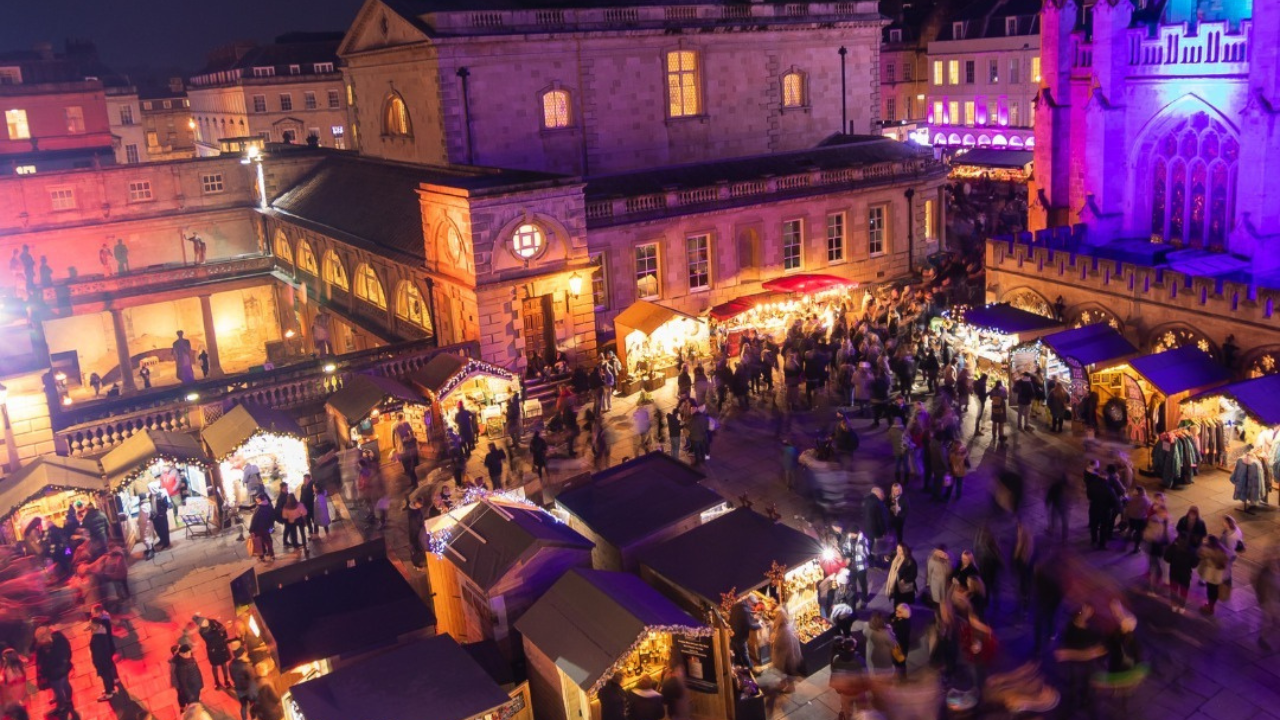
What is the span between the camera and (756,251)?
3319 centimetres

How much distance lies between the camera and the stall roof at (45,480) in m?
18.4

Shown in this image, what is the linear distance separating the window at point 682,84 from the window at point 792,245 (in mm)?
6601

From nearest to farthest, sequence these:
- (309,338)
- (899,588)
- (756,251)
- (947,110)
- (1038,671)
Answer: (1038,671)
(899,588)
(756,251)
(309,338)
(947,110)

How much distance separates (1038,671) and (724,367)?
44.0 ft

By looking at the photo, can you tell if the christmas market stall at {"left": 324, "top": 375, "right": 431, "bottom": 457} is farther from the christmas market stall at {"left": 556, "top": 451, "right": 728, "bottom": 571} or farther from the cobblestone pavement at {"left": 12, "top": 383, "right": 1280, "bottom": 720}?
the christmas market stall at {"left": 556, "top": 451, "right": 728, "bottom": 571}

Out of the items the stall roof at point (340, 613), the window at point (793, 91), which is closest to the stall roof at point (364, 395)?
the stall roof at point (340, 613)

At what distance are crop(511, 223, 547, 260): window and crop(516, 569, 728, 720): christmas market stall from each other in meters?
15.7

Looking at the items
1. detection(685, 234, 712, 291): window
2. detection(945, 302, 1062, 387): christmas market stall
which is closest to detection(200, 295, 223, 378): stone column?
detection(685, 234, 712, 291): window

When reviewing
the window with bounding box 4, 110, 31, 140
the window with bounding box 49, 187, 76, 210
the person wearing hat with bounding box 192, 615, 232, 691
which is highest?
the window with bounding box 4, 110, 31, 140

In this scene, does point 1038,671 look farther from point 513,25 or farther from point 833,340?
point 513,25

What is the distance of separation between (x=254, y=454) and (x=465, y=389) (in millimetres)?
5269

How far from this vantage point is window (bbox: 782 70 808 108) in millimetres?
39750

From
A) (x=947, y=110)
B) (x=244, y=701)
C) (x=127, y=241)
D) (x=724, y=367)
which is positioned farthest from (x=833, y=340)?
(x=947, y=110)

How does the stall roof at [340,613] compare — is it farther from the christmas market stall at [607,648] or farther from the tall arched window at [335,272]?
the tall arched window at [335,272]
